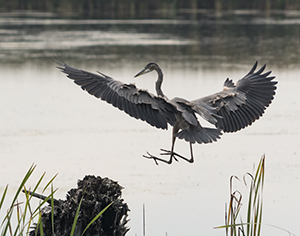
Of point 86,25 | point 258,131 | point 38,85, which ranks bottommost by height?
point 258,131

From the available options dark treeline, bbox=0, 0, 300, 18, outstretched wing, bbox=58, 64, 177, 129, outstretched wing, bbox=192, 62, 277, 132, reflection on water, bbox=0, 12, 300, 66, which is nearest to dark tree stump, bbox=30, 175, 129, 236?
outstretched wing, bbox=58, 64, 177, 129

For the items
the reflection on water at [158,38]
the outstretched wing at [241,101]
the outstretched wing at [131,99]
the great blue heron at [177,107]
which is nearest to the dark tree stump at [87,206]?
the great blue heron at [177,107]

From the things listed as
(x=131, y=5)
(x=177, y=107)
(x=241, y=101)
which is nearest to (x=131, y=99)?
(x=177, y=107)

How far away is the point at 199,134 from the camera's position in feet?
16.6

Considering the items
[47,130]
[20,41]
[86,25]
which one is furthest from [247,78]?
[86,25]

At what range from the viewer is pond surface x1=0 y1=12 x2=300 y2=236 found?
262 inches

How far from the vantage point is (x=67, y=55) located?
56.2ft

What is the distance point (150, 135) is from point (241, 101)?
4051mm

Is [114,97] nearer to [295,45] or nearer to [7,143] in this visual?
[7,143]

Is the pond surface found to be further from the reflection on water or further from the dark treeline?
the dark treeline

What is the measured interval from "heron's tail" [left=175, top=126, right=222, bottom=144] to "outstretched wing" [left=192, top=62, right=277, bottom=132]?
0.29m

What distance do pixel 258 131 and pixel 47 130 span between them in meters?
3.31

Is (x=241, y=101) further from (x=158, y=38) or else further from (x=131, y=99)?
(x=158, y=38)

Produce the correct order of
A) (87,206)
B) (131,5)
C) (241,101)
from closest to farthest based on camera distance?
1. (87,206)
2. (241,101)
3. (131,5)
